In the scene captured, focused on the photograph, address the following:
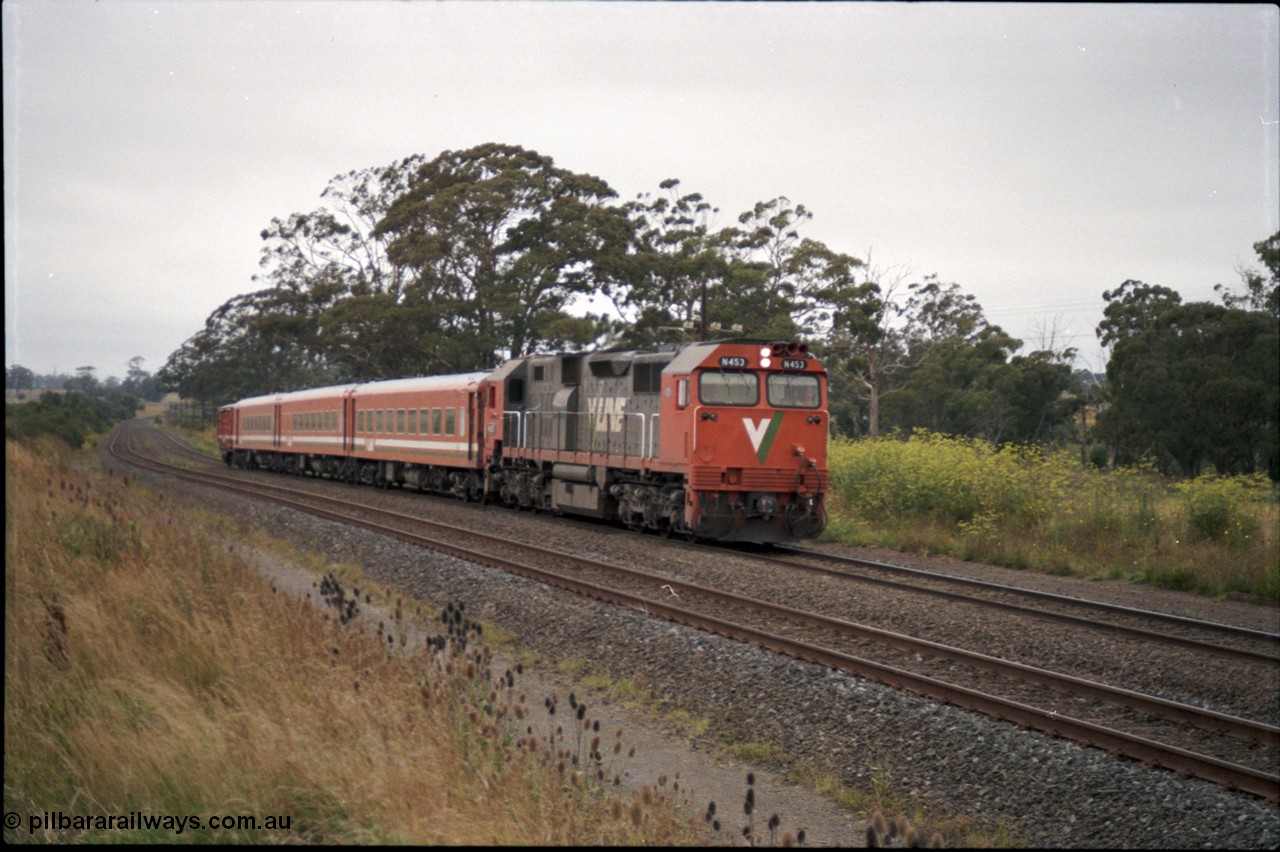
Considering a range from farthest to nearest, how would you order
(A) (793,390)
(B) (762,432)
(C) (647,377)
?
(C) (647,377), (A) (793,390), (B) (762,432)

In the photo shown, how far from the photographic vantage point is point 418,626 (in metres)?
10.3

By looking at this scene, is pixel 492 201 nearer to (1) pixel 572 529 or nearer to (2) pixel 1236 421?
(1) pixel 572 529

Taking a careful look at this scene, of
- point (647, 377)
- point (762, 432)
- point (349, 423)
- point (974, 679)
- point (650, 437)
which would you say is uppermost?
point (647, 377)

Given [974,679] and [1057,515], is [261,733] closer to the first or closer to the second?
[974,679]

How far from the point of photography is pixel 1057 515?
18.8 metres

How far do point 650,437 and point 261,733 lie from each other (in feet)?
44.6

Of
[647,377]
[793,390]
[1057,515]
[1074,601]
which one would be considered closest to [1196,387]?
[1057,515]

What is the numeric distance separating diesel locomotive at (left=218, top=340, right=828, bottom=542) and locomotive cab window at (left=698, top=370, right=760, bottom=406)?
0.02m

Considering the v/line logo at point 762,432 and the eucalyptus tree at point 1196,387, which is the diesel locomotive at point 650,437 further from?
the eucalyptus tree at point 1196,387

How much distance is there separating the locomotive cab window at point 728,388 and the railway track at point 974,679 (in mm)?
3633

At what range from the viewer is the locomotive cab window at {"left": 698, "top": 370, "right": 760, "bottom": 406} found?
17359 millimetres

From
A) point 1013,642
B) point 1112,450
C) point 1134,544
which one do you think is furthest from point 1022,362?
point 1013,642

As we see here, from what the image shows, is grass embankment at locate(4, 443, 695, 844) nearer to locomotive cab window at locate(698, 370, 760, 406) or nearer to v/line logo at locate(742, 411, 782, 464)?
locomotive cab window at locate(698, 370, 760, 406)

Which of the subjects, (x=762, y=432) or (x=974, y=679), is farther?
(x=762, y=432)
